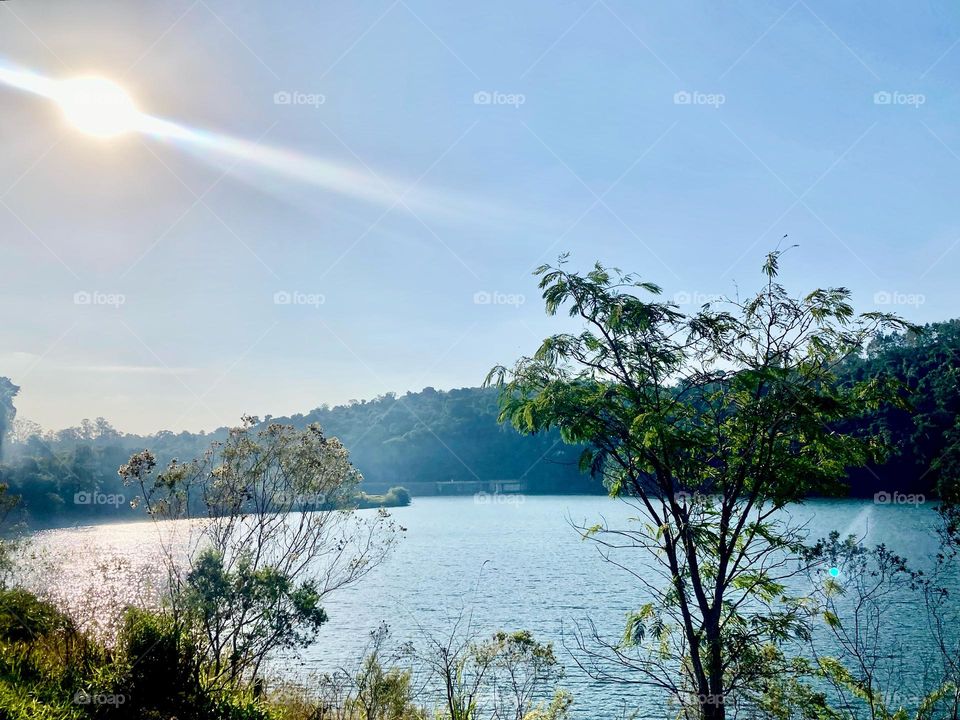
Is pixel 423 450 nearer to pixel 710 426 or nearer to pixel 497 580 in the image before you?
pixel 497 580

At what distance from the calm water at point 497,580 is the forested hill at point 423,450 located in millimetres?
4737

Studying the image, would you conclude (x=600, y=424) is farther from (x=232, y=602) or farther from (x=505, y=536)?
(x=505, y=536)

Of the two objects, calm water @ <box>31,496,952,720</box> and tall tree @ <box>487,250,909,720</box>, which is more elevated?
tall tree @ <box>487,250,909,720</box>

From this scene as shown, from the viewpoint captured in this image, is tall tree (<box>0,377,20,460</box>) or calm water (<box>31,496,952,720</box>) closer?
calm water (<box>31,496,952,720</box>)

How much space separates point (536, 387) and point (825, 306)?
11.1 feet

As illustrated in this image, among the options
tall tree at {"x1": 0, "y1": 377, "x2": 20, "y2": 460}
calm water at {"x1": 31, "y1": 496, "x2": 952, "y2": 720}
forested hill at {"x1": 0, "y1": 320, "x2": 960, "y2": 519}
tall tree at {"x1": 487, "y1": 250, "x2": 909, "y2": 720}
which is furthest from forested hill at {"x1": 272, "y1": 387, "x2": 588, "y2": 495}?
tall tree at {"x1": 487, "y1": 250, "x2": 909, "y2": 720}

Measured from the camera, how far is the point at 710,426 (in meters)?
8.66

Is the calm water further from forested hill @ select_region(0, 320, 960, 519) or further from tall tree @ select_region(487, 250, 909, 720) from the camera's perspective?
forested hill @ select_region(0, 320, 960, 519)

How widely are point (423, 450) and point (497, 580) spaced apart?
6307cm

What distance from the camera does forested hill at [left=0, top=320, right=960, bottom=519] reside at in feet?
179

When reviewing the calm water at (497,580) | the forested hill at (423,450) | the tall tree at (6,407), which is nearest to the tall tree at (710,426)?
the calm water at (497,580)

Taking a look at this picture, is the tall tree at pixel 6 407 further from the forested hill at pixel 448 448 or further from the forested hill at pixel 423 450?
the forested hill at pixel 448 448

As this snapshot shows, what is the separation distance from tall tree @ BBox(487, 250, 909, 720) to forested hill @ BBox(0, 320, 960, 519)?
47.2 m

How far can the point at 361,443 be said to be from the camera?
93.9 m
